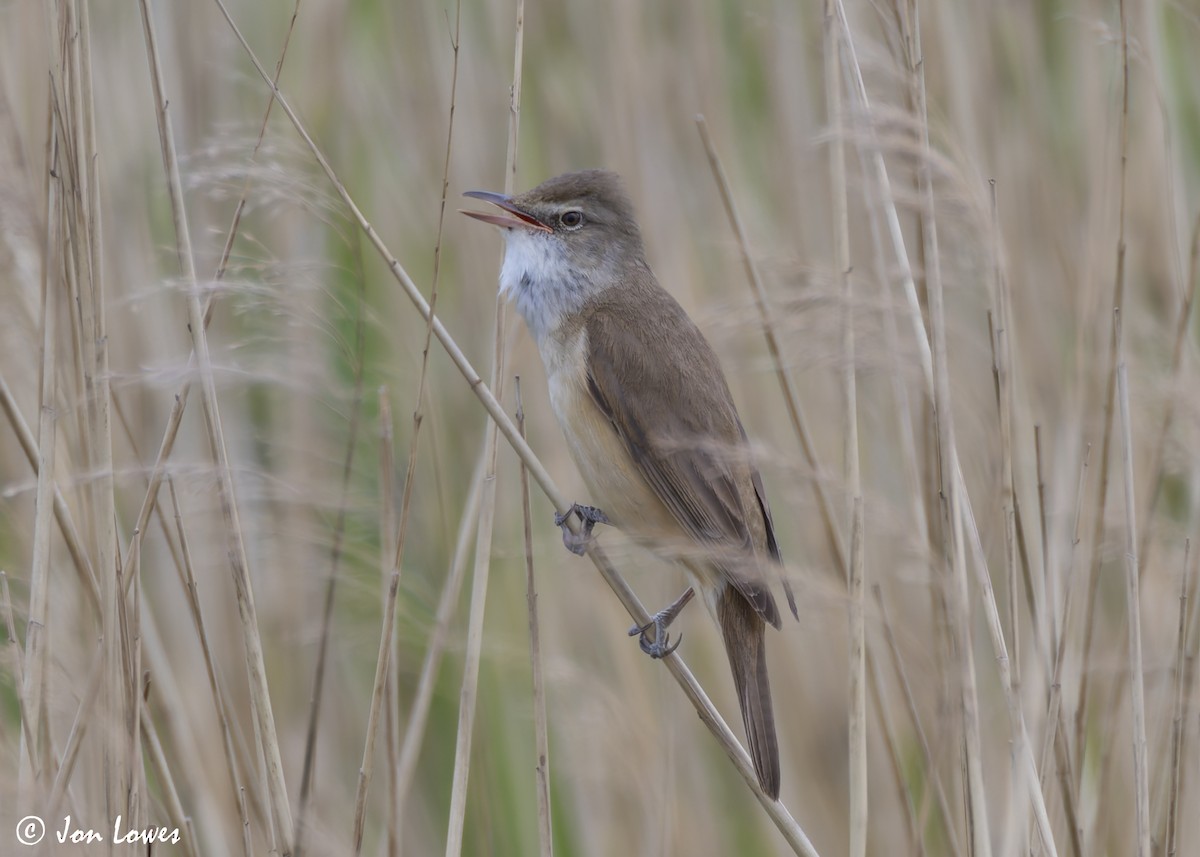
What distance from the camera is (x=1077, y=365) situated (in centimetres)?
267

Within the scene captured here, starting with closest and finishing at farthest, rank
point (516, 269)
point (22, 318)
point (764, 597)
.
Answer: point (22, 318) < point (764, 597) < point (516, 269)

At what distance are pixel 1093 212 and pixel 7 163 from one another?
241 cm

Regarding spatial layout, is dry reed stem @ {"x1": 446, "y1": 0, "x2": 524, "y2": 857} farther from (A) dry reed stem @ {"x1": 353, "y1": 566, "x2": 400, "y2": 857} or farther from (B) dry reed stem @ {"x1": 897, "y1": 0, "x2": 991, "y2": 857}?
(B) dry reed stem @ {"x1": 897, "y1": 0, "x2": 991, "y2": 857}

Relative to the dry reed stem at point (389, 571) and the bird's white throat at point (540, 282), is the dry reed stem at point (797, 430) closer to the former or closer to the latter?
the bird's white throat at point (540, 282)

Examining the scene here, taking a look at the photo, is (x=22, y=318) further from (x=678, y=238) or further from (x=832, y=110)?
(x=678, y=238)

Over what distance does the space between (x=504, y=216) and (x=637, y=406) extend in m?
0.58

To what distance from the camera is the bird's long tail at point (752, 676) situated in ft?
7.58

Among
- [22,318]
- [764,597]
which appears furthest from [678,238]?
[22,318]

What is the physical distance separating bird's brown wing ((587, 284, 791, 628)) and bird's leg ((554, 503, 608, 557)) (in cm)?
16

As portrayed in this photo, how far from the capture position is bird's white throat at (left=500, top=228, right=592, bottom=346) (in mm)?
2982

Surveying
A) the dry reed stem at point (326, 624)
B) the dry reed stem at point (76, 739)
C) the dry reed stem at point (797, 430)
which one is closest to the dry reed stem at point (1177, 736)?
the dry reed stem at point (797, 430)

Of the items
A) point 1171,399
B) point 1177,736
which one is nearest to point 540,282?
point 1171,399

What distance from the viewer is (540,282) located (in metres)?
3.01

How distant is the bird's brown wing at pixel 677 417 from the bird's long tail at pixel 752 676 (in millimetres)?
143
